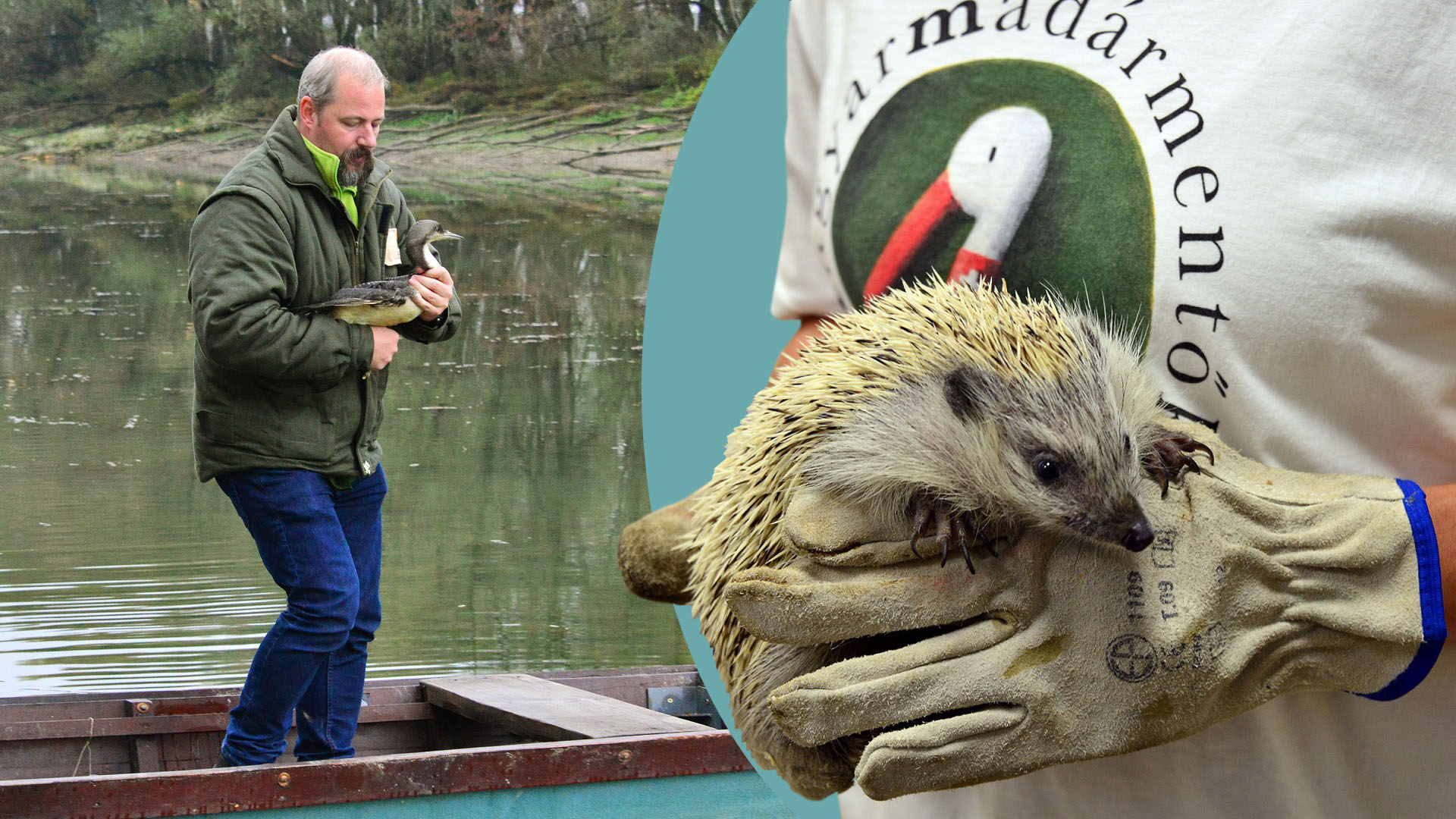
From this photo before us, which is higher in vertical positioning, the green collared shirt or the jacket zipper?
the green collared shirt

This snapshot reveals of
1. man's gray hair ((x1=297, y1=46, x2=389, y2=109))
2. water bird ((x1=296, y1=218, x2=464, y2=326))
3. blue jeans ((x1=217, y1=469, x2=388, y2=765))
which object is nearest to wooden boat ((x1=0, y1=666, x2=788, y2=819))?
blue jeans ((x1=217, y1=469, x2=388, y2=765))

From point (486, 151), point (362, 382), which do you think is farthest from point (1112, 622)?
point (486, 151)

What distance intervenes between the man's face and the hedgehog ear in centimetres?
160

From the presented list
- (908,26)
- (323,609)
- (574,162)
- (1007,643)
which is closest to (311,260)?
(323,609)

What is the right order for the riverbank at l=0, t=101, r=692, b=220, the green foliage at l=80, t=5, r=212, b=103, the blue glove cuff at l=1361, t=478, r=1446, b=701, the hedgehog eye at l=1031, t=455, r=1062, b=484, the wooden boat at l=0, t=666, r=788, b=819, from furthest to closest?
the riverbank at l=0, t=101, r=692, b=220 < the green foliage at l=80, t=5, r=212, b=103 < the wooden boat at l=0, t=666, r=788, b=819 < the hedgehog eye at l=1031, t=455, r=1062, b=484 < the blue glove cuff at l=1361, t=478, r=1446, b=701

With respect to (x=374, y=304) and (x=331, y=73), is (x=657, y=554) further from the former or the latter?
(x=331, y=73)

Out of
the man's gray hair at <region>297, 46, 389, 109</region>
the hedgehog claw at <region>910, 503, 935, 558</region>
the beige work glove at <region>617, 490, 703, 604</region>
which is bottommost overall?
the beige work glove at <region>617, 490, 703, 604</region>

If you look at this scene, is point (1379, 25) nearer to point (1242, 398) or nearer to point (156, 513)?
point (1242, 398)

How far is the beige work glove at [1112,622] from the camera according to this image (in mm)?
495

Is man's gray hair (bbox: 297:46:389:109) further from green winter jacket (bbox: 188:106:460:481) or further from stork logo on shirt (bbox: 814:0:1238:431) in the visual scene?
stork logo on shirt (bbox: 814:0:1238:431)

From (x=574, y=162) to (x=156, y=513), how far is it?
2.66 m

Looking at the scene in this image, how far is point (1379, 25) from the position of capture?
0.49 metres

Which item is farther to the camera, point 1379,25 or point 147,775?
Answer: point 147,775

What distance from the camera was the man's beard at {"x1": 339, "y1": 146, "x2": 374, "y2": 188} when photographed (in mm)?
2012
